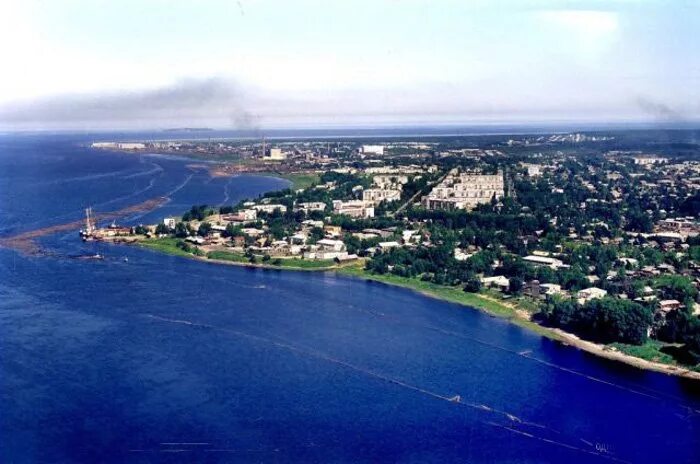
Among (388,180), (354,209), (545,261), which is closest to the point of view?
(545,261)

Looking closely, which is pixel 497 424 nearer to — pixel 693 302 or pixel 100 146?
Result: pixel 693 302

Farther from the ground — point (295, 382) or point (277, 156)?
point (277, 156)

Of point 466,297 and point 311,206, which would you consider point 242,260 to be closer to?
point 466,297

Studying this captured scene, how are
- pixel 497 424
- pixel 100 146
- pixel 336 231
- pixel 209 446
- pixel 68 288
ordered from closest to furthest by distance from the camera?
pixel 209 446 → pixel 497 424 → pixel 68 288 → pixel 336 231 → pixel 100 146

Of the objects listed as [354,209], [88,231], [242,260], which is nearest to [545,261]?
[242,260]

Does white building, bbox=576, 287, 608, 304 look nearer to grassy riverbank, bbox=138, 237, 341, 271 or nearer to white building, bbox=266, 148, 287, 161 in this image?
grassy riverbank, bbox=138, 237, 341, 271

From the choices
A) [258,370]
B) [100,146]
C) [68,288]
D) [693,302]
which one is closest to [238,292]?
[68,288]

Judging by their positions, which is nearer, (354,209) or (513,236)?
(513,236)
